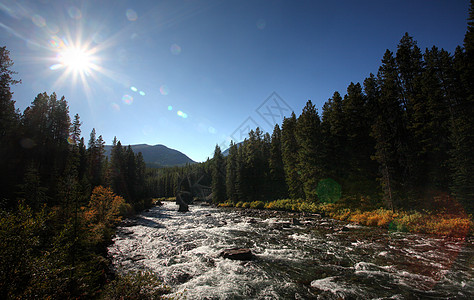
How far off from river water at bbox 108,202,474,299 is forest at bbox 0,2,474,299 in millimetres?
2819

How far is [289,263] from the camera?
37.9 feet

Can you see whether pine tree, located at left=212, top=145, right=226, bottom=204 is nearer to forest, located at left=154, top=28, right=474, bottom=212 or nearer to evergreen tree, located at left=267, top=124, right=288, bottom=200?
evergreen tree, located at left=267, top=124, right=288, bottom=200

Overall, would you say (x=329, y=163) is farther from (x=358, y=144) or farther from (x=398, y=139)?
(x=398, y=139)

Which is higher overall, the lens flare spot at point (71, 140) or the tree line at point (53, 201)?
the lens flare spot at point (71, 140)

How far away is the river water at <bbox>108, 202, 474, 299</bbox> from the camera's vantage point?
27.0ft

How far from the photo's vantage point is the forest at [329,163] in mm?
6223

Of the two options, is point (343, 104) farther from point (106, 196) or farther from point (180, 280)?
point (106, 196)

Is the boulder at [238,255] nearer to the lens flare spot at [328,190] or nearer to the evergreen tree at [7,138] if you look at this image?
the lens flare spot at [328,190]

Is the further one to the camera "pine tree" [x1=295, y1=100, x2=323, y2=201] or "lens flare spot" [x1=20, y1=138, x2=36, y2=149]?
"lens flare spot" [x1=20, y1=138, x2=36, y2=149]

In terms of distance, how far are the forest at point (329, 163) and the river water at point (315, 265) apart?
282 centimetres

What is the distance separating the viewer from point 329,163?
107ft

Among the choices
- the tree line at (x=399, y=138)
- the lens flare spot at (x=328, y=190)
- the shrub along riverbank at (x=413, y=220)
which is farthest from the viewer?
the lens flare spot at (x=328, y=190)

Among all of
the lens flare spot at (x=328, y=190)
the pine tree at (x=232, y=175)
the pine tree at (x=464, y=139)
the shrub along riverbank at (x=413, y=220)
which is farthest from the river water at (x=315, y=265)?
the pine tree at (x=232, y=175)

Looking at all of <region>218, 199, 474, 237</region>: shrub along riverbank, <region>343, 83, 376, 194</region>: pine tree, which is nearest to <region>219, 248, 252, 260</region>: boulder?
<region>218, 199, 474, 237</region>: shrub along riverbank
